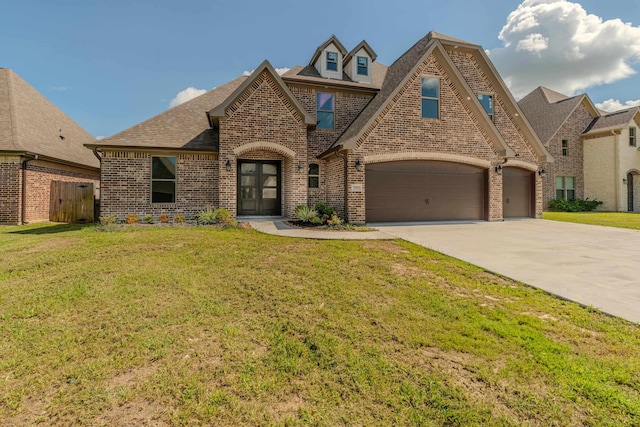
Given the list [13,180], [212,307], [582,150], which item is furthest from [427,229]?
[582,150]

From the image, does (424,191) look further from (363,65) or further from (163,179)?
(163,179)

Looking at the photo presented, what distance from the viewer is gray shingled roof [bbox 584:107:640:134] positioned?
73.3ft

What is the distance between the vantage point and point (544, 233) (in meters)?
10.5

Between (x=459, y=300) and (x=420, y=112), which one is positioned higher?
(x=420, y=112)

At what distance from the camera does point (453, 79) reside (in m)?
13.5

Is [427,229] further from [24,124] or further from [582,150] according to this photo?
[582,150]

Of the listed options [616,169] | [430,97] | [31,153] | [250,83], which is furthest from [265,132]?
[616,169]

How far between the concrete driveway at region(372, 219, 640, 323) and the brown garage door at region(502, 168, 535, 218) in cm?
462

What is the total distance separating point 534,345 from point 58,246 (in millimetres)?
10100

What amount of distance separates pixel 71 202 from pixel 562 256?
751 inches

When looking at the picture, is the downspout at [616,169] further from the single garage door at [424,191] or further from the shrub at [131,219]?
the shrub at [131,219]

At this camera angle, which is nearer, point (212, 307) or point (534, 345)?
point (534, 345)

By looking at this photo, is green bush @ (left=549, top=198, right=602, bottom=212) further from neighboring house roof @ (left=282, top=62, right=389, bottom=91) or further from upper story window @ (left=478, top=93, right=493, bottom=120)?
neighboring house roof @ (left=282, top=62, right=389, bottom=91)

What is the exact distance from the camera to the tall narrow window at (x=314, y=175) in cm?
1479
